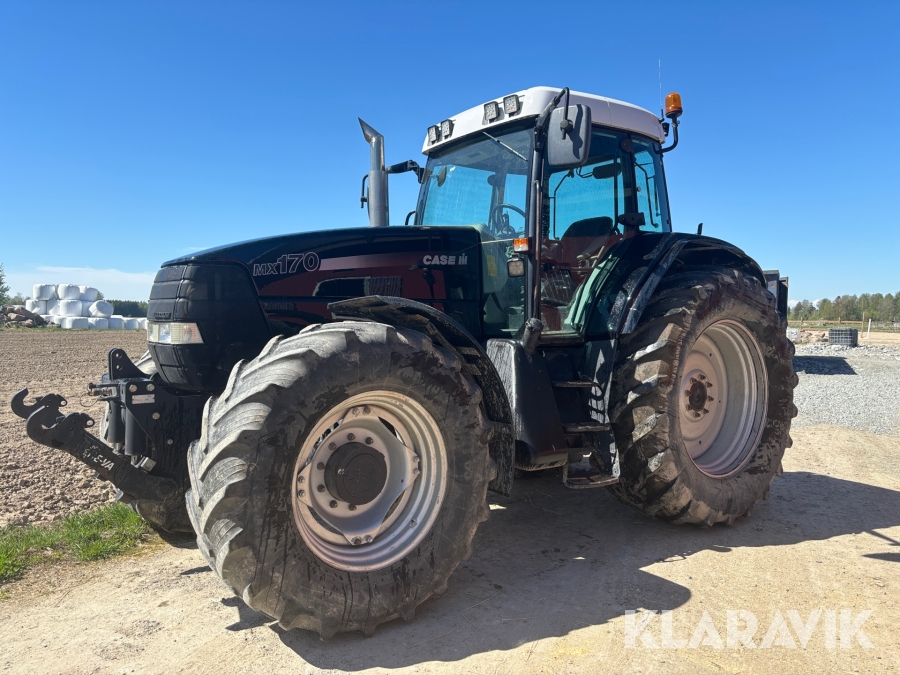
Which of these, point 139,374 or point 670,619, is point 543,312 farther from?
point 139,374

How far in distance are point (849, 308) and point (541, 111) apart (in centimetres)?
8170

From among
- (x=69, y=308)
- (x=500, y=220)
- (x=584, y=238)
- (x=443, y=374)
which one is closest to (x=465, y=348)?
(x=443, y=374)

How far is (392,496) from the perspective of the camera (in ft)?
10.3

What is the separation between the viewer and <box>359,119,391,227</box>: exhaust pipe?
4832 millimetres

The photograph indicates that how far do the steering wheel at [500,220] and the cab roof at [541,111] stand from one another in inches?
21.1

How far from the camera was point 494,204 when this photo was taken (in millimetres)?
4371

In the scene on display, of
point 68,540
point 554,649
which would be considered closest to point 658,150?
point 554,649

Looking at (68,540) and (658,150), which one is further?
(658,150)

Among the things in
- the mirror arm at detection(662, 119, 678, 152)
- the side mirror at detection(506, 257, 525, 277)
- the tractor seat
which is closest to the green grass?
the side mirror at detection(506, 257, 525, 277)

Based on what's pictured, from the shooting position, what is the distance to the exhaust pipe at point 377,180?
483cm

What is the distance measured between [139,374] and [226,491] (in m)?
1.56

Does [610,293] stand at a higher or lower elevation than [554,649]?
higher

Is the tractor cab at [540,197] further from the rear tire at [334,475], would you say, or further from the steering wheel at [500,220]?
the rear tire at [334,475]

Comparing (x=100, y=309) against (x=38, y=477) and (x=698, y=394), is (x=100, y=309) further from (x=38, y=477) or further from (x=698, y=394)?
(x=698, y=394)
